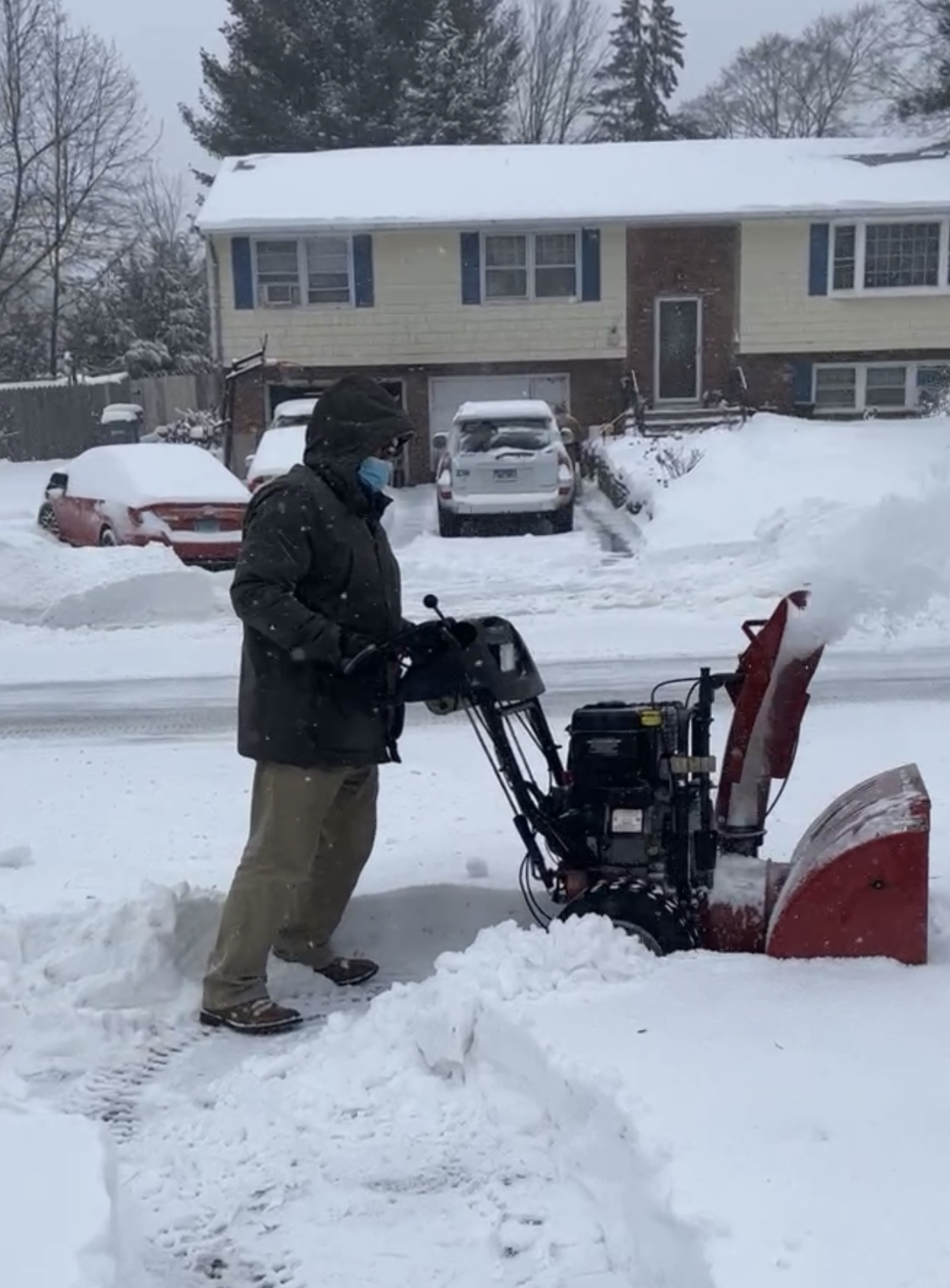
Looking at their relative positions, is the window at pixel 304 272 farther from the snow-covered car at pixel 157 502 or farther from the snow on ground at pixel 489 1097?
the snow on ground at pixel 489 1097

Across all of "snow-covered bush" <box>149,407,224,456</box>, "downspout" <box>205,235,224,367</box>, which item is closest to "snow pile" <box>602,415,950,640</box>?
"downspout" <box>205,235,224,367</box>

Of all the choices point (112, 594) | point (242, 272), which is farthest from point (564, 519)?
point (242, 272)

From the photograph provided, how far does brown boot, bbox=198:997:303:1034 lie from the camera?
14.2 feet

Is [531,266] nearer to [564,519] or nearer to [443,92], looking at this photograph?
[564,519]

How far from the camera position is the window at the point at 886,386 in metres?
26.0

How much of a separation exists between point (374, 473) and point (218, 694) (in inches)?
194

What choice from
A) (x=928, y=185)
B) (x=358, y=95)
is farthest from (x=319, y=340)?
(x=358, y=95)

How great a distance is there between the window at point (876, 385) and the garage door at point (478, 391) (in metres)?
4.74

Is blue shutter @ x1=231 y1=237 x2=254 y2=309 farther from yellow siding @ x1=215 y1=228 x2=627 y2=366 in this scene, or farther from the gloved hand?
the gloved hand

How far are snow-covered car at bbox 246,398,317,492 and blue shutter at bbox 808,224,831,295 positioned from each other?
10.2m

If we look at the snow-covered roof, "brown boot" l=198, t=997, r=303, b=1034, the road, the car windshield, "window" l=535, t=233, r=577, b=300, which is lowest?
the road

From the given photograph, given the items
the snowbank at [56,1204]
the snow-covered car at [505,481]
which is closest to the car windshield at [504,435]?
the snow-covered car at [505,481]

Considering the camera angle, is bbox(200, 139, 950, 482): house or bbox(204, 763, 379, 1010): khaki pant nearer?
bbox(204, 763, 379, 1010): khaki pant

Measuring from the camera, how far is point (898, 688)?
8.59 metres
